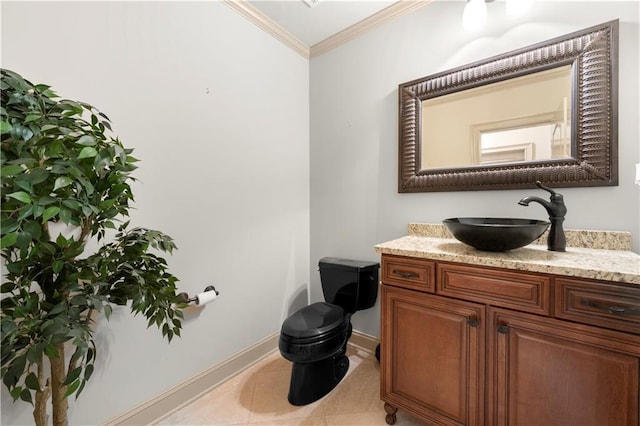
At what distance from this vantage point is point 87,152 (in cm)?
76

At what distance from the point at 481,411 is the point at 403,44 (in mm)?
2075

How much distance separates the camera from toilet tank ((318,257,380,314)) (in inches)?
70.1

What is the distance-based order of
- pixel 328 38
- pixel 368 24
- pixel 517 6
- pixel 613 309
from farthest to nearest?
pixel 328 38
pixel 368 24
pixel 517 6
pixel 613 309

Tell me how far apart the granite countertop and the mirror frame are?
0.27 metres

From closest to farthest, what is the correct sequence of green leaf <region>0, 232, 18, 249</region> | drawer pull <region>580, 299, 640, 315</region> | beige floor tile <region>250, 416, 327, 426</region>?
green leaf <region>0, 232, 18, 249</region>, drawer pull <region>580, 299, 640, 315</region>, beige floor tile <region>250, 416, 327, 426</region>

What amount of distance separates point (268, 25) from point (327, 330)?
207 cm

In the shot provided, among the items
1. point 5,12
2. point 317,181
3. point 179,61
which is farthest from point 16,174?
point 317,181

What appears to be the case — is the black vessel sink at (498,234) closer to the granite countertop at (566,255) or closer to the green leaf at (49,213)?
the granite countertop at (566,255)

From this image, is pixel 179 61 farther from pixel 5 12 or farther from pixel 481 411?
pixel 481 411

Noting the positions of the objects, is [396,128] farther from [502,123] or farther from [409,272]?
[409,272]

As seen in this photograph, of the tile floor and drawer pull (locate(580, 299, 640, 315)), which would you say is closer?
drawer pull (locate(580, 299, 640, 315))

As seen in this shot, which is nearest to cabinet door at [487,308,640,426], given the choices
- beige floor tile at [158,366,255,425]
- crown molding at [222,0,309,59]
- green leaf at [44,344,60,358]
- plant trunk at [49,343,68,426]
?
beige floor tile at [158,366,255,425]

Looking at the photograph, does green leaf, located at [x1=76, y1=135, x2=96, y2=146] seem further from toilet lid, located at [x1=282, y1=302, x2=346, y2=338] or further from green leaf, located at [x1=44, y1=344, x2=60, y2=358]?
toilet lid, located at [x1=282, y1=302, x2=346, y2=338]

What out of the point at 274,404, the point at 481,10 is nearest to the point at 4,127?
the point at 274,404
